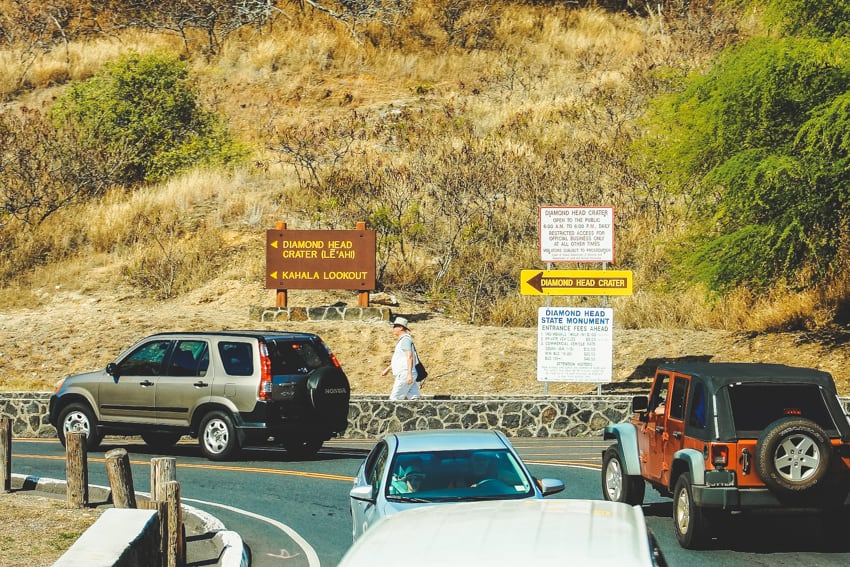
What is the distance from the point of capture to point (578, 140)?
43.1 metres

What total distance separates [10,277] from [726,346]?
21.6 meters

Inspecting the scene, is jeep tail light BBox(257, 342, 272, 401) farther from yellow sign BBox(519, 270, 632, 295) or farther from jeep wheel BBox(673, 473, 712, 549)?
yellow sign BBox(519, 270, 632, 295)

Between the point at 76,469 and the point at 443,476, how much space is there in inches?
218

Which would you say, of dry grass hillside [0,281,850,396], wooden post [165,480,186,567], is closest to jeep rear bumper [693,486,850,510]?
wooden post [165,480,186,567]

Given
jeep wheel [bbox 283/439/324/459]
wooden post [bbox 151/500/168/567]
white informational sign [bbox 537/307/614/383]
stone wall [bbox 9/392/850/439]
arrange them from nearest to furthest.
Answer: wooden post [bbox 151/500/168/567], jeep wheel [bbox 283/439/324/459], stone wall [bbox 9/392/850/439], white informational sign [bbox 537/307/614/383]

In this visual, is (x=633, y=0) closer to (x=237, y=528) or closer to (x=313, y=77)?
(x=313, y=77)

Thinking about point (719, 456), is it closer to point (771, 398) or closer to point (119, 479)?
point (771, 398)

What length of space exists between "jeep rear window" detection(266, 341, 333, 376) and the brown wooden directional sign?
11841 millimetres

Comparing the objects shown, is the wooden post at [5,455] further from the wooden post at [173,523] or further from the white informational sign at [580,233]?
the white informational sign at [580,233]

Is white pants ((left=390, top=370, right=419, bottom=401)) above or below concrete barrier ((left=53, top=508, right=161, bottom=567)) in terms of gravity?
below

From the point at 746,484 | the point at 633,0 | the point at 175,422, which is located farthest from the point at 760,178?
the point at 633,0

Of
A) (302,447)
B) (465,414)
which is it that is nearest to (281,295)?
(465,414)

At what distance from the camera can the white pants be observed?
69.9 feet

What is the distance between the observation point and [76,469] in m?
12.9
